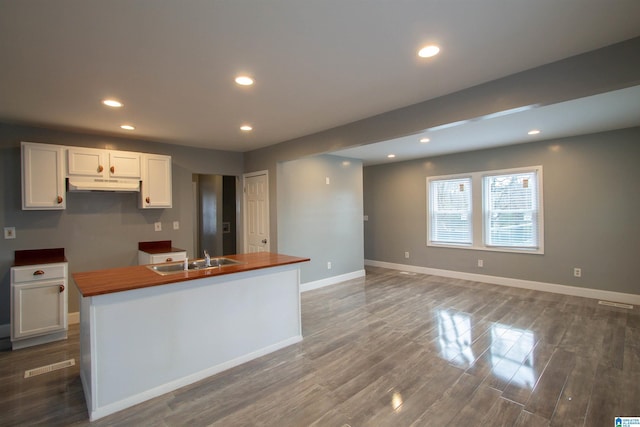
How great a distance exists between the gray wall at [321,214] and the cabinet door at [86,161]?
2.40 meters

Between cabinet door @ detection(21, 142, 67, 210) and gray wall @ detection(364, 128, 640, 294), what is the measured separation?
243 inches

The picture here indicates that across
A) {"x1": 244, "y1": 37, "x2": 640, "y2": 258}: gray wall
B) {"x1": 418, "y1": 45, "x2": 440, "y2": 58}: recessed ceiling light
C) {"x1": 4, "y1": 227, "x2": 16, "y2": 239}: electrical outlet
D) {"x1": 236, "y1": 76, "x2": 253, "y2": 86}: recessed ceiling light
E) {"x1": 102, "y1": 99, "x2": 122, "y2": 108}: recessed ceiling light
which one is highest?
{"x1": 236, "y1": 76, "x2": 253, "y2": 86}: recessed ceiling light

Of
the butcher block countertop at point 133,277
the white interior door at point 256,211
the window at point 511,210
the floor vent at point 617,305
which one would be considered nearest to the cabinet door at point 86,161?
the butcher block countertop at point 133,277

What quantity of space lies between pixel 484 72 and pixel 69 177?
4588 mm

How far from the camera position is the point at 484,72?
2496mm

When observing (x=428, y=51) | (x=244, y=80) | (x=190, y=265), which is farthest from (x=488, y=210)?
(x=190, y=265)

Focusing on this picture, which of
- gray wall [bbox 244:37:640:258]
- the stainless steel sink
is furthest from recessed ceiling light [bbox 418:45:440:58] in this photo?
the stainless steel sink

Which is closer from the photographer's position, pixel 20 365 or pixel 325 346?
pixel 20 365

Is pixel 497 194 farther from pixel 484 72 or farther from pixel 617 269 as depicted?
pixel 484 72

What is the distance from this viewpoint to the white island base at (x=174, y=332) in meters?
2.21

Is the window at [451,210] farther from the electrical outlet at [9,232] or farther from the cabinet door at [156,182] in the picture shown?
the electrical outlet at [9,232]

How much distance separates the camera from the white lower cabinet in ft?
10.6

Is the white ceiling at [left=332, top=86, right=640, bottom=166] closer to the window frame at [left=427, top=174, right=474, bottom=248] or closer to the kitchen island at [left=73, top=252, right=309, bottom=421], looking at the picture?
the window frame at [left=427, top=174, right=474, bottom=248]

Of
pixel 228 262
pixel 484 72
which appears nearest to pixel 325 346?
pixel 228 262
